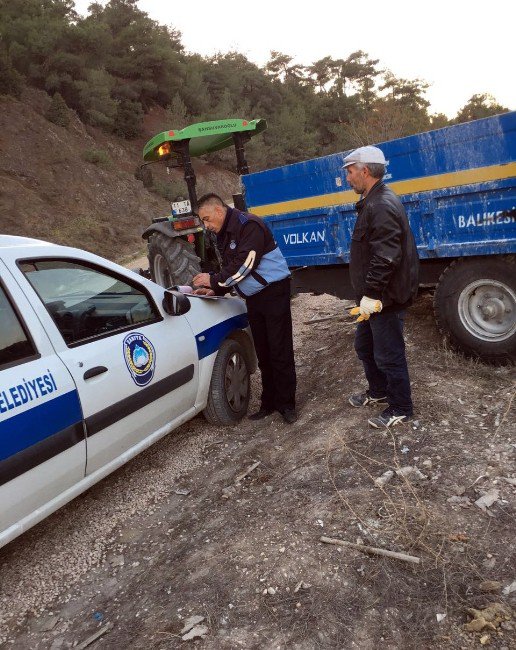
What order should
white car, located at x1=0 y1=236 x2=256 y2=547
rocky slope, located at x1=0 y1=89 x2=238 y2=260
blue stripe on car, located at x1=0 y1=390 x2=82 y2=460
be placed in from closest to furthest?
blue stripe on car, located at x1=0 y1=390 x2=82 y2=460, white car, located at x1=0 y1=236 x2=256 y2=547, rocky slope, located at x1=0 y1=89 x2=238 y2=260

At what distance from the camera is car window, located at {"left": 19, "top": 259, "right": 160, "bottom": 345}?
2.72 metres

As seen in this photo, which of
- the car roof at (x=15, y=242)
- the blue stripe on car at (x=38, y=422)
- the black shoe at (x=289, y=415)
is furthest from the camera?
the black shoe at (x=289, y=415)

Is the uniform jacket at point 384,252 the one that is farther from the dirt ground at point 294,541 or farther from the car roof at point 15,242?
the car roof at point 15,242

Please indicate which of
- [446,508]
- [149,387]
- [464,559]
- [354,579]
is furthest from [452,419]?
[149,387]

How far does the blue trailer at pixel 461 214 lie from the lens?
3877mm

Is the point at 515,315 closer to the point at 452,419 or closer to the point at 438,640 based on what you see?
the point at 452,419

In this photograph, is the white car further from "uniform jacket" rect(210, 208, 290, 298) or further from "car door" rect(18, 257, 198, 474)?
"uniform jacket" rect(210, 208, 290, 298)

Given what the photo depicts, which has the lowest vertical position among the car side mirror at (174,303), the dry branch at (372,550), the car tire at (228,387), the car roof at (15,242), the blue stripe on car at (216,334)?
the dry branch at (372,550)

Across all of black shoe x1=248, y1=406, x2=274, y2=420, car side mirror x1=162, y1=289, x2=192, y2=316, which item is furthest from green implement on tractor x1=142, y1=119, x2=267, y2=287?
car side mirror x1=162, y1=289, x2=192, y2=316

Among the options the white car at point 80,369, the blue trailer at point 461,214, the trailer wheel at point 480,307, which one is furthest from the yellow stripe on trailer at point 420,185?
the white car at point 80,369

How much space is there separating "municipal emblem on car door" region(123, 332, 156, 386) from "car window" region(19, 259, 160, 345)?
0.10 metres

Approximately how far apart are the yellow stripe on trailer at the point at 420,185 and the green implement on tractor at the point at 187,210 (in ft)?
3.14

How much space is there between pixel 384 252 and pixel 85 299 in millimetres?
1771

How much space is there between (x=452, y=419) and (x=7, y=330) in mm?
2739
